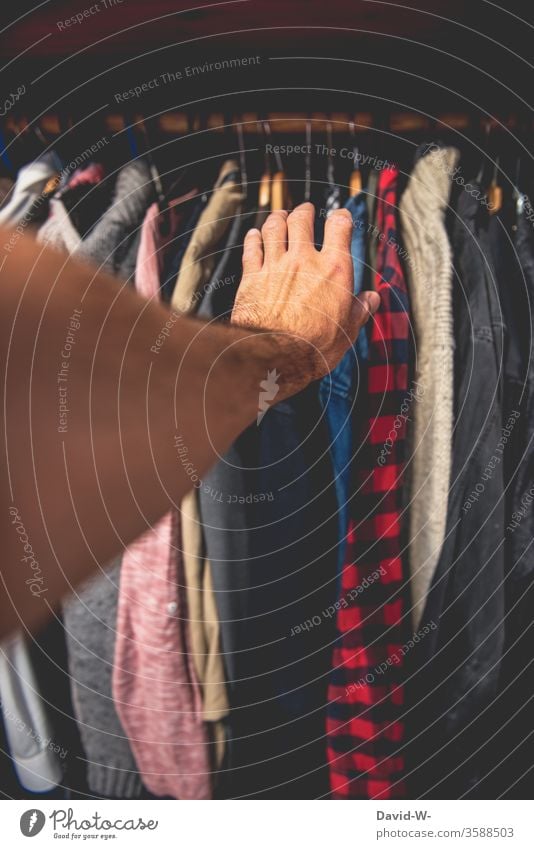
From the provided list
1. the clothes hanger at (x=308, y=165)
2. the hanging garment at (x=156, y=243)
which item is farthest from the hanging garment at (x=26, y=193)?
the clothes hanger at (x=308, y=165)

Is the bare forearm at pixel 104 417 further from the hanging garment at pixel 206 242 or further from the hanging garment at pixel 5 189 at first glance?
the hanging garment at pixel 5 189

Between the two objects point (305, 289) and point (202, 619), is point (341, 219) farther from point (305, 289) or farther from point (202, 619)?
point (202, 619)

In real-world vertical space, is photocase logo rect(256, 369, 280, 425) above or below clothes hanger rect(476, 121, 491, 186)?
below

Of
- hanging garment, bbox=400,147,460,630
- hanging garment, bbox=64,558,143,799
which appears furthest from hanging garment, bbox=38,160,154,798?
hanging garment, bbox=400,147,460,630

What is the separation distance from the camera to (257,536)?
41cm

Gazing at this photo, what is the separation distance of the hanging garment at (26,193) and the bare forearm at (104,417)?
20 cm

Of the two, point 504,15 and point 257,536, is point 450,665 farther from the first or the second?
point 504,15

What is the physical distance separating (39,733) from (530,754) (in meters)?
0.43

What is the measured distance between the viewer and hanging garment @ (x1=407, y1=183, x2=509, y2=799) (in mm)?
383

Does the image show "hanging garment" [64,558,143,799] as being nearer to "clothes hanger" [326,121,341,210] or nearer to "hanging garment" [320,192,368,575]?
"hanging garment" [320,192,368,575]
